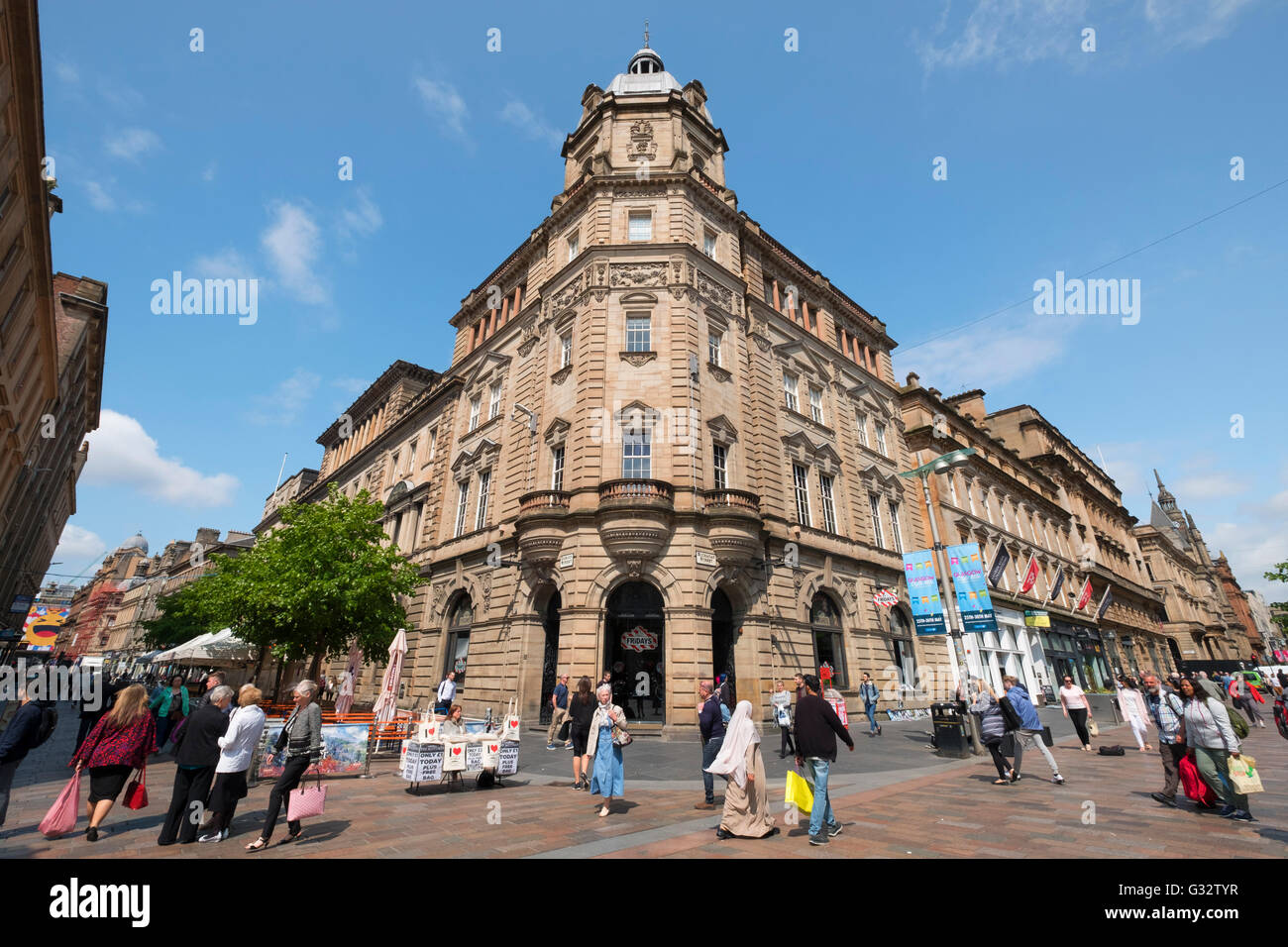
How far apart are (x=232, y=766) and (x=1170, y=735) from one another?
525 inches

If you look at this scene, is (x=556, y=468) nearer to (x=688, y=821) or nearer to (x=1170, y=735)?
(x=688, y=821)

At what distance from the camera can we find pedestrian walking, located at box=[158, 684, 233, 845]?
6449 mm

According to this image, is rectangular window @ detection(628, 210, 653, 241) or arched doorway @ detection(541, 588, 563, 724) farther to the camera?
rectangular window @ detection(628, 210, 653, 241)

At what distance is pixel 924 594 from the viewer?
830 inches

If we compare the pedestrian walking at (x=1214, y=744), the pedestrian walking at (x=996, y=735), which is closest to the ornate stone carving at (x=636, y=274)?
the pedestrian walking at (x=996, y=735)

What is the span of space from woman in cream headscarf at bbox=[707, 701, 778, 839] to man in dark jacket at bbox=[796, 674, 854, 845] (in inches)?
23.2

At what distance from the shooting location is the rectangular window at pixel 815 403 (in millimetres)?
27208

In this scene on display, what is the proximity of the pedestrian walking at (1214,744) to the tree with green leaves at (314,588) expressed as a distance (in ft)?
69.7

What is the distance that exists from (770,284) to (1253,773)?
25701 mm

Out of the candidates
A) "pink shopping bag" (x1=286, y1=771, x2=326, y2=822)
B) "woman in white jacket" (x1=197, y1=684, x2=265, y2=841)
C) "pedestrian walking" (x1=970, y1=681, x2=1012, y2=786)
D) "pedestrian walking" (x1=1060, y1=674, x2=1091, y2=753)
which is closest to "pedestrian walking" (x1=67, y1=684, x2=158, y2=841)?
"woman in white jacket" (x1=197, y1=684, x2=265, y2=841)

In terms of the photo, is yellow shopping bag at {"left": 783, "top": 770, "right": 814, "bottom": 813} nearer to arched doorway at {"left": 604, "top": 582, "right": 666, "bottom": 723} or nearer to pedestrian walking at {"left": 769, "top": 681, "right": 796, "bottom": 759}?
pedestrian walking at {"left": 769, "top": 681, "right": 796, "bottom": 759}

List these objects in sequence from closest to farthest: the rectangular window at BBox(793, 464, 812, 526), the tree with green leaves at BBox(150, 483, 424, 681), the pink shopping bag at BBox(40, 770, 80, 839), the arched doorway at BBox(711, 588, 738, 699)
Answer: the pink shopping bag at BBox(40, 770, 80, 839), the tree with green leaves at BBox(150, 483, 424, 681), the arched doorway at BBox(711, 588, 738, 699), the rectangular window at BBox(793, 464, 812, 526)
